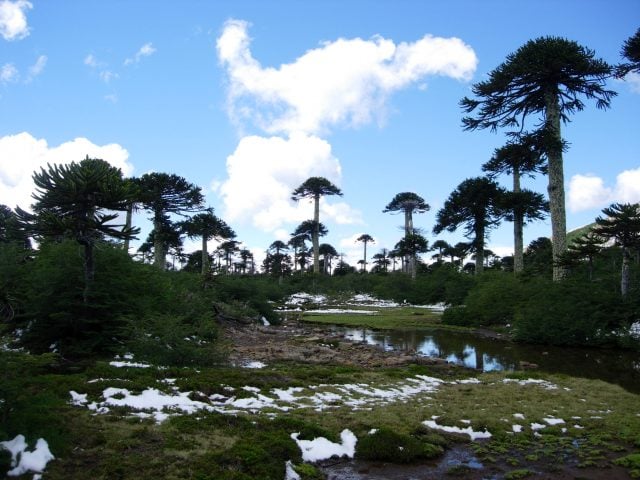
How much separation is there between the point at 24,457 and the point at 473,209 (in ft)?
109

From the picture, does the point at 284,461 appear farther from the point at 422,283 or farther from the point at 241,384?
the point at 422,283

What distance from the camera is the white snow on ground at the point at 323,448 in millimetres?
5734

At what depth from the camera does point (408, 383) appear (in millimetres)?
10539

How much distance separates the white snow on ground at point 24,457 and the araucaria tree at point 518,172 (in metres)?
22.4

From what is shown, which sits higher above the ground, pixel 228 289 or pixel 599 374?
pixel 228 289

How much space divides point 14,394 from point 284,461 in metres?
3.01

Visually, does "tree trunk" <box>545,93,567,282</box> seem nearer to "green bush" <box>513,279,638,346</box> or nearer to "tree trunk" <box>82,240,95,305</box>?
"green bush" <box>513,279,638,346</box>

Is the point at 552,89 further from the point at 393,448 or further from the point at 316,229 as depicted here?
the point at 316,229

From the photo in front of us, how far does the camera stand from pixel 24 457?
4.57 metres

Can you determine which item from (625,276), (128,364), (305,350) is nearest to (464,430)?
(128,364)

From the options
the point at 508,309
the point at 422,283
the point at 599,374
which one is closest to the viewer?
the point at 599,374

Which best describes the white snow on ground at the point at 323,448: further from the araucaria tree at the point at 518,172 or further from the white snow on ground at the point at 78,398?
the araucaria tree at the point at 518,172

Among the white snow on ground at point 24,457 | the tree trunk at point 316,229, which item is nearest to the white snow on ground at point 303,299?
the tree trunk at point 316,229

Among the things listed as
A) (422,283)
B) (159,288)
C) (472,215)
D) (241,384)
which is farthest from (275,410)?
(422,283)
